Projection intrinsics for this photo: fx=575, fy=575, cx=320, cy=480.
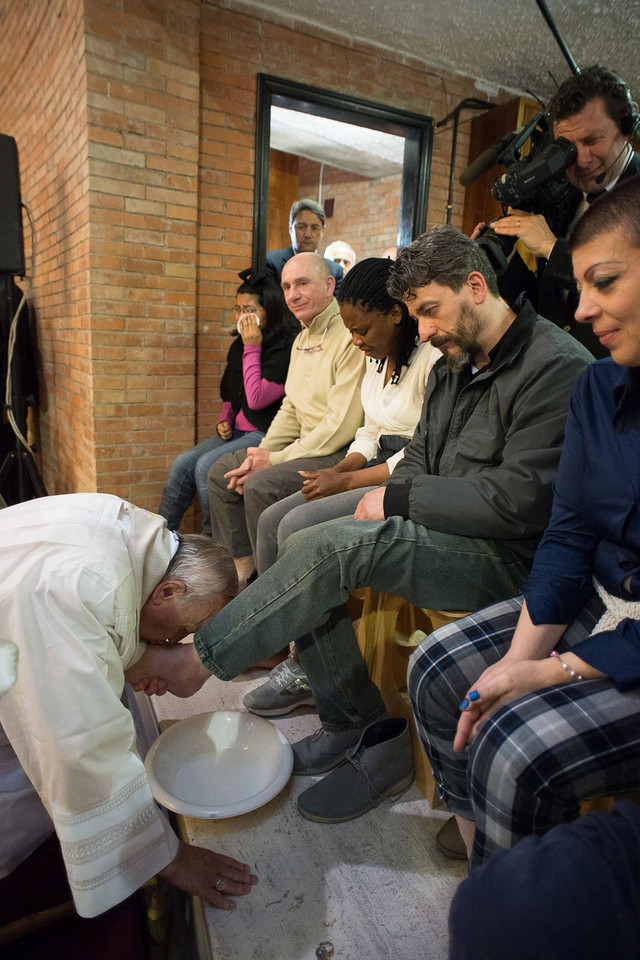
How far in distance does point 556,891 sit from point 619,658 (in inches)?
17.6

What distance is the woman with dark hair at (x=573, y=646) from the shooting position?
85 cm

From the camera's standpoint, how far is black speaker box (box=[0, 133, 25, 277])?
3.17 metres

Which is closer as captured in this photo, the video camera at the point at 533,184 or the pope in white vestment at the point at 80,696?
the pope in white vestment at the point at 80,696

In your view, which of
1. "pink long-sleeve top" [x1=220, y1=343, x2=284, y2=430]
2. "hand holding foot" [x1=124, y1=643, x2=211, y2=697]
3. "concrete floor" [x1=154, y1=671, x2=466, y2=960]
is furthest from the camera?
"pink long-sleeve top" [x1=220, y1=343, x2=284, y2=430]

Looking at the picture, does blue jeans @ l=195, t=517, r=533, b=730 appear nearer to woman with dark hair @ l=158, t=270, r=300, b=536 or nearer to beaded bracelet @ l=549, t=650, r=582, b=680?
beaded bracelet @ l=549, t=650, r=582, b=680

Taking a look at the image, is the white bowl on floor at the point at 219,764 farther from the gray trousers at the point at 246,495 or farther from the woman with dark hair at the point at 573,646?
the gray trousers at the point at 246,495

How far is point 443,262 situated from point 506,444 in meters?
0.50

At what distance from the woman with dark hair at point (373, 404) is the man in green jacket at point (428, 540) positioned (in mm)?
301

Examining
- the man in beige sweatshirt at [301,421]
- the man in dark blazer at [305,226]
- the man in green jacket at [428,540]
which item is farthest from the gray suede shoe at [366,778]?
the man in dark blazer at [305,226]

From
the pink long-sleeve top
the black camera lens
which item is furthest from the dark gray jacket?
the pink long-sleeve top

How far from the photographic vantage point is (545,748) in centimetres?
85

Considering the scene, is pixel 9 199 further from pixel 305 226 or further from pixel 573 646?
pixel 573 646

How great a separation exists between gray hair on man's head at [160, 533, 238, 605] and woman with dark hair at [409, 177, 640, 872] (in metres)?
0.42

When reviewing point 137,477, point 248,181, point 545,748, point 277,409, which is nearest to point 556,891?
point 545,748
